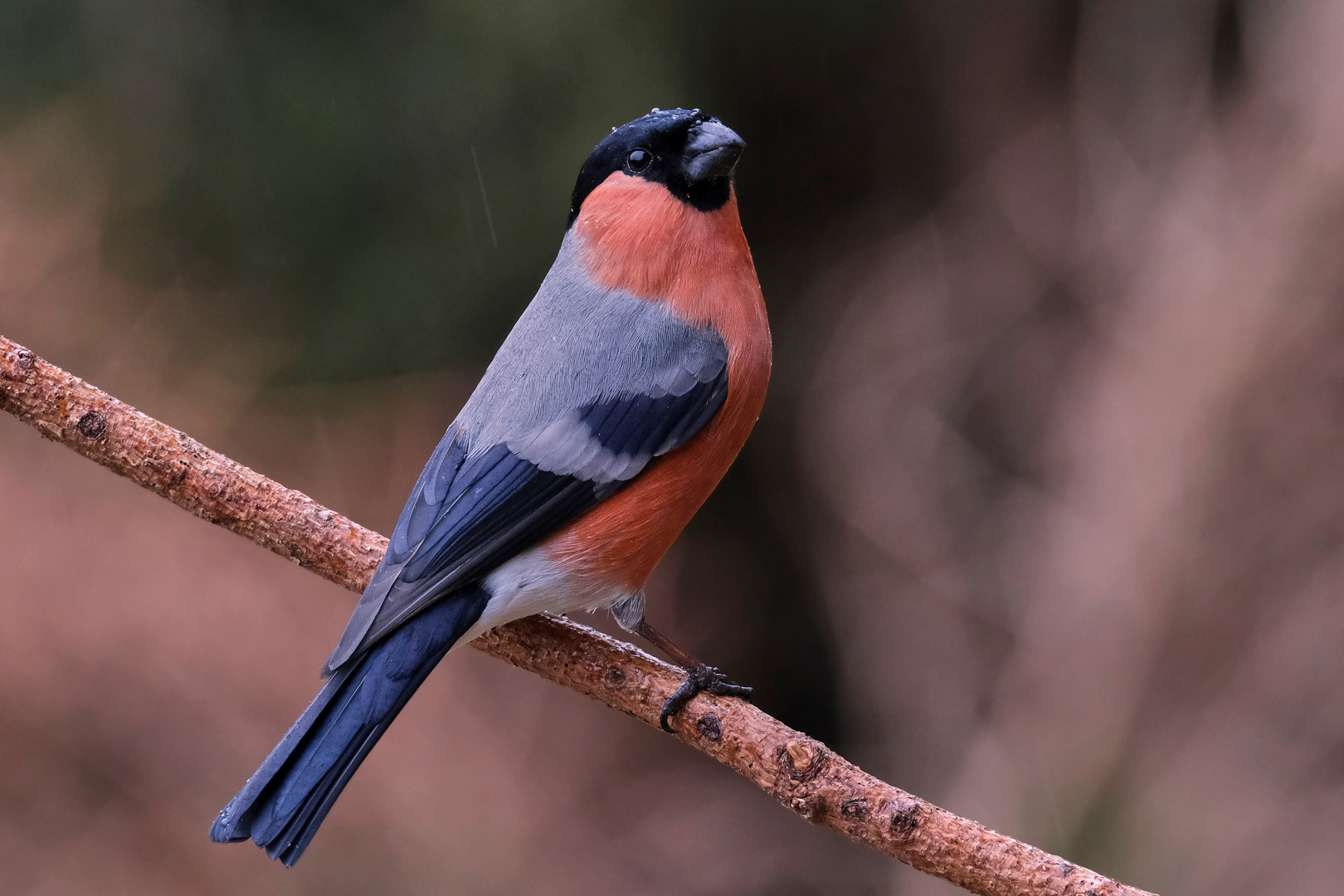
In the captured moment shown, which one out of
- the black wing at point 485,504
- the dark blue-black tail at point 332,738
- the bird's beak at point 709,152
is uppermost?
the bird's beak at point 709,152

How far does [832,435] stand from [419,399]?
138 centimetres

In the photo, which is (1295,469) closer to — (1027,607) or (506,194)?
(1027,607)

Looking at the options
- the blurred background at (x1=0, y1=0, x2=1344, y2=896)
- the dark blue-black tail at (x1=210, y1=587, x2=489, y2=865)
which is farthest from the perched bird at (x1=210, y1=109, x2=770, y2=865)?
the blurred background at (x1=0, y1=0, x2=1344, y2=896)

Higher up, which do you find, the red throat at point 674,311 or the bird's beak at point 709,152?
the bird's beak at point 709,152

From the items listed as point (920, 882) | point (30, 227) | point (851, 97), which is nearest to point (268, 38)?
point (30, 227)

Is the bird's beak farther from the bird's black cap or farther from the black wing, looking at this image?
the black wing

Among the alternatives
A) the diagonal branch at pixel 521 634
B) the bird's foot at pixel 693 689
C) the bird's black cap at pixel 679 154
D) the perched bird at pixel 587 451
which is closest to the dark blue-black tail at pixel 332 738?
the perched bird at pixel 587 451

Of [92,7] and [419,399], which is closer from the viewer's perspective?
[92,7]

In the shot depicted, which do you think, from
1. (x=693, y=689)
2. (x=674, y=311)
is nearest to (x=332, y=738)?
(x=693, y=689)

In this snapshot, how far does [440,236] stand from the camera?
11.3 feet

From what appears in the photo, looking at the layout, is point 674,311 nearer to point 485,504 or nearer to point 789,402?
point 485,504

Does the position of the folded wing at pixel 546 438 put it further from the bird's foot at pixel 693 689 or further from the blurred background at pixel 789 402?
the blurred background at pixel 789 402

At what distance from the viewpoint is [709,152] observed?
1.93 m

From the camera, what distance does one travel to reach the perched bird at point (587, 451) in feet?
5.73
